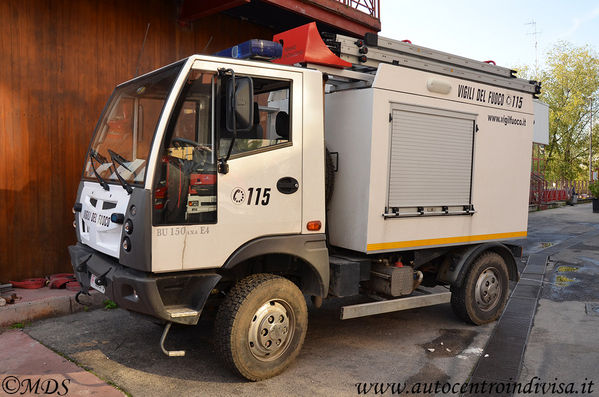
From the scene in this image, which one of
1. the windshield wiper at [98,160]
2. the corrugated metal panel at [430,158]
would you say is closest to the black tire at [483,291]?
the corrugated metal panel at [430,158]

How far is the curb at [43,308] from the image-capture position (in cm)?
571

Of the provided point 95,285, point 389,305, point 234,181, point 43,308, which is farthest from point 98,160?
point 389,305

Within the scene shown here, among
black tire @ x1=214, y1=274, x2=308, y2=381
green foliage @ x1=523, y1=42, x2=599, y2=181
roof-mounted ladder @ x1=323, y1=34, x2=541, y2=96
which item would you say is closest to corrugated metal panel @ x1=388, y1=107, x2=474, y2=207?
roof-mounted ladder @ x1=323, y1=34, x2=541, y2=96

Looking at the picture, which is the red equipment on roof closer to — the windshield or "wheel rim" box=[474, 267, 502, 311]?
the windshield

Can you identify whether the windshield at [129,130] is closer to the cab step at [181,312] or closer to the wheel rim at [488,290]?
the cab step at [181,312]

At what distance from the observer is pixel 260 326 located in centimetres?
433

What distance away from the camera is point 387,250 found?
5.11m

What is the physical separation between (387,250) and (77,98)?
15.4 feet

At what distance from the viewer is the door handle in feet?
14.4

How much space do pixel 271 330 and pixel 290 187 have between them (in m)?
1.20

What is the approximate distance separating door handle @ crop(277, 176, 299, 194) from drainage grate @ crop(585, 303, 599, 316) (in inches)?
181

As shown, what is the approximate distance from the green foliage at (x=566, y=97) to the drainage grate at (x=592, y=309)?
1119 inches

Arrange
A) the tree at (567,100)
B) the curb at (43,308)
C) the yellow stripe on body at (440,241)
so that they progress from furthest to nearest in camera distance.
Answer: the tree at (567,100) < the curb at (43,308) < the yellow stripe on body at (440,241)

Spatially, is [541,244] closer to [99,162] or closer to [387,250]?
[387,250]
